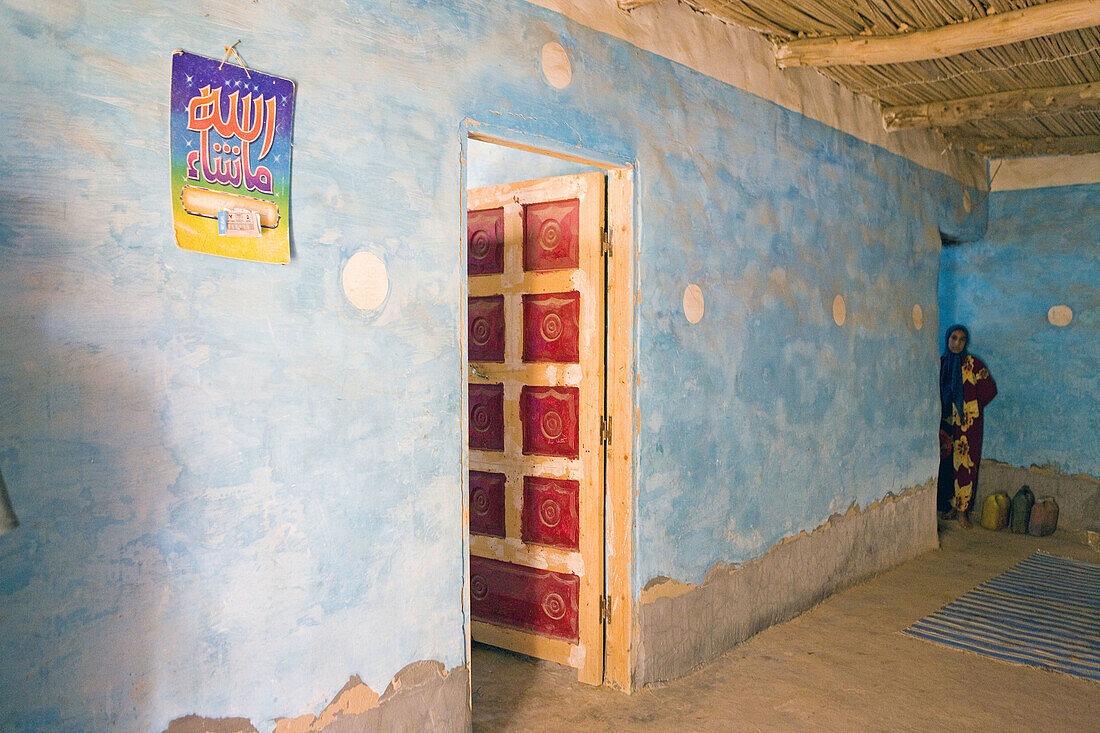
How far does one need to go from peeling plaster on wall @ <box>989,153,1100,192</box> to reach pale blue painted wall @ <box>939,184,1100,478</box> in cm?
6

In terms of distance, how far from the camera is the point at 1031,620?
174 inches

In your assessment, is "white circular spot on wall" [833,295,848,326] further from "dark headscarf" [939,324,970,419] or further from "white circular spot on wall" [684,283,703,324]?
"dark headscarf" [939,324,970,419]

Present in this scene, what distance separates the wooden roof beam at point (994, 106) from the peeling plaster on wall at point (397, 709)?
4.27m

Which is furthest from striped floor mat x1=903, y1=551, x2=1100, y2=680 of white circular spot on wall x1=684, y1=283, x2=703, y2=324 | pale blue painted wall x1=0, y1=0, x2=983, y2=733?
white circular spot on wall x1=684, y1=283, x2=703, y2=324

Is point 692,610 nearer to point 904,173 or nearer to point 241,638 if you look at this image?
point 241,638

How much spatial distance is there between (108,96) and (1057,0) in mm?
3603

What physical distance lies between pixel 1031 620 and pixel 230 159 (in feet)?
15.0

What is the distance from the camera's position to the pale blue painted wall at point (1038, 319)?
638 cm

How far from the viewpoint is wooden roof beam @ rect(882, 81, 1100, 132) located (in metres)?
4.58

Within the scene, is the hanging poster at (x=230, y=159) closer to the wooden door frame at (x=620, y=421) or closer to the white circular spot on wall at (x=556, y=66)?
the white circular spot on wall at (x=556, y=66)

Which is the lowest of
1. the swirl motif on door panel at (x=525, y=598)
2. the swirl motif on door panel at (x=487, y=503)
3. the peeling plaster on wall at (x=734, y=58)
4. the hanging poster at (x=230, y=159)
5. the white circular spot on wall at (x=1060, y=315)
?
the swirl motif on door panel at (x=525, y=598)

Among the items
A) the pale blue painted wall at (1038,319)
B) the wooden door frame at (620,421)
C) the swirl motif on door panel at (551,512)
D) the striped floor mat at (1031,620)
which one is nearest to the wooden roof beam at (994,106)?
the pale blue painted wall at (1038,319)

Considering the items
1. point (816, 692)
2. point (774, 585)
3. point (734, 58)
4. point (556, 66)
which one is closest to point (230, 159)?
point (556, 66)

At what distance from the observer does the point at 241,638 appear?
2.15m
